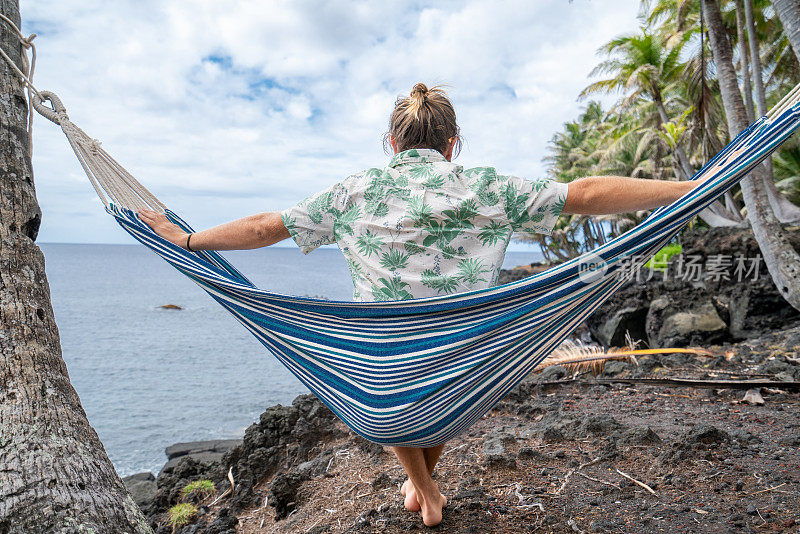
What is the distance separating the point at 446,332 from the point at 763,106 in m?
5.95

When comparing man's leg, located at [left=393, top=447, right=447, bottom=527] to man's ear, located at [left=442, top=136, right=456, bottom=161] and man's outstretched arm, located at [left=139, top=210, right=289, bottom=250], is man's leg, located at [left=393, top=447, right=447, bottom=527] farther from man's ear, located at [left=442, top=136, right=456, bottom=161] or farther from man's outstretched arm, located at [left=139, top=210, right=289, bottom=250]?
man's ear, located at [left=442, top=136, right=456, bottom=161]

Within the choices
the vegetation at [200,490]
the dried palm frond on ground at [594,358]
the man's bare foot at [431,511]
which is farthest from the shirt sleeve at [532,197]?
the dried palm frond on ground at [594,358]

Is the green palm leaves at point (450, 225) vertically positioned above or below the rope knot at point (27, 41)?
below

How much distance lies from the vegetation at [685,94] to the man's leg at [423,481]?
5.96 metres

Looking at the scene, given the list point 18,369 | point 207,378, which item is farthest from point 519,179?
point 207,378

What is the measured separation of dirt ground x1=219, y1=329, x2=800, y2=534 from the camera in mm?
1735

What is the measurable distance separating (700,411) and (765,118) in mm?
1621

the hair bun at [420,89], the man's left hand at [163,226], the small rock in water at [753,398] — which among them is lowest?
the small rock in water at [753,398]

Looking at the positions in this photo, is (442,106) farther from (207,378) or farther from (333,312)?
(207,378)

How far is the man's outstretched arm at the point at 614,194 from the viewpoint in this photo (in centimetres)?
142

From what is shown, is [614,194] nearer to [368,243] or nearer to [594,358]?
[368,243]

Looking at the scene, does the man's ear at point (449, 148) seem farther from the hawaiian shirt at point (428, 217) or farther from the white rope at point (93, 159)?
the white rope at point (93, 159)

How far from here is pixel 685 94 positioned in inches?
555

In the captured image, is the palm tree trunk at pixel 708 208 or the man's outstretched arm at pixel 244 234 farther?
the palm tree trunk at pixel 708 208
